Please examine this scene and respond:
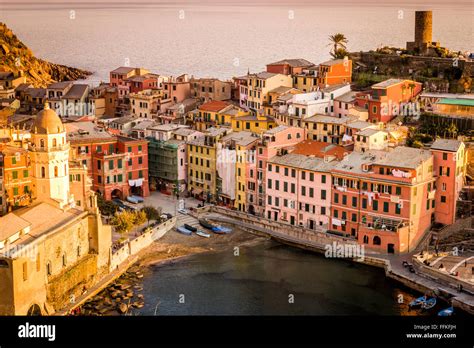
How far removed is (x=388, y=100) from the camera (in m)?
22.6

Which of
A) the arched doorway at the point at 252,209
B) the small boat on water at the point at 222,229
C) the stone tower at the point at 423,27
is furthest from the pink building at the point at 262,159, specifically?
the stone tower at the point at 423,27

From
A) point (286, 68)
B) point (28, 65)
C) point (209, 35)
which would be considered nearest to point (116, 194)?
point (286, 68)

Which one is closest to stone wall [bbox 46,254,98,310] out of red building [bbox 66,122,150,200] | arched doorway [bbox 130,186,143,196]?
red building [bbox 66,122,150,200]

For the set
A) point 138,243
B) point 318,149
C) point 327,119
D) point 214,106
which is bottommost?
point 138,243

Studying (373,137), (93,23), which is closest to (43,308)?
(373,137)

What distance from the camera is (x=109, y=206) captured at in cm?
1998

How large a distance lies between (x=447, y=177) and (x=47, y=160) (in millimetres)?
8866

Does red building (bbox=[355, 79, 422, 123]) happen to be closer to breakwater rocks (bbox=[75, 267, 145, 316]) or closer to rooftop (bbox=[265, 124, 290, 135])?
rooftop (bbox=[265, 124, 290, 135])

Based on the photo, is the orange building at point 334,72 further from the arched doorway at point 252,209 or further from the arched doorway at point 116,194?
the arched doorway at point 116,194

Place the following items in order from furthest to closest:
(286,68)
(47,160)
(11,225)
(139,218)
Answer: (286,68) < (139,218) < (47,160) < (11,225)

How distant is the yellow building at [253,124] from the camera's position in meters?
23.0

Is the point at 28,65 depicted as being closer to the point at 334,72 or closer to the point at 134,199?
the point at 334,72

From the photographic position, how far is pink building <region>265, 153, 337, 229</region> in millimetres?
19266

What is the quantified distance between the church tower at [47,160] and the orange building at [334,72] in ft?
35.9
